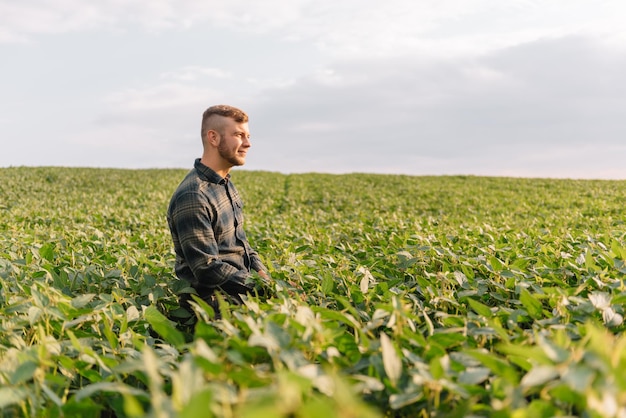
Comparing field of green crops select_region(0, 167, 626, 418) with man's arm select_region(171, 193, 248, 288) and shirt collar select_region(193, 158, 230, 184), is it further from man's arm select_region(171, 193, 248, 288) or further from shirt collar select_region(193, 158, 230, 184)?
shirt collar select_region(193, 158, 230, 184)

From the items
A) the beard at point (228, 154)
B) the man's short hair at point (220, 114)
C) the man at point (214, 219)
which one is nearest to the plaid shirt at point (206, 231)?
the man at point (214, 219)

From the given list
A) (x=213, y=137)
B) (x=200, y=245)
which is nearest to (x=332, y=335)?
(x=200, y=245)

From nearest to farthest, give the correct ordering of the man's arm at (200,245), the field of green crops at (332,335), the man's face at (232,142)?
the field of green crops at (332,335) → the man's arm at (200,245) → the man's face at (232,142)

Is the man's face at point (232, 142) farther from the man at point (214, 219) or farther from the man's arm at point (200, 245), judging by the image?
the man's arm at point (200, 245)

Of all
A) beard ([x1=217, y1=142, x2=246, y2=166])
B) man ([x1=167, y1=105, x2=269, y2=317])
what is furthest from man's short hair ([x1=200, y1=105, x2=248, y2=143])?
beard ([x1=217, y1=142, x2=246, y2=166])

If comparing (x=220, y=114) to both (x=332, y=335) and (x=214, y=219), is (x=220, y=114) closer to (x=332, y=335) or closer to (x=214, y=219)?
(x=214, y=219)

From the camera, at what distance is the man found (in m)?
4.29

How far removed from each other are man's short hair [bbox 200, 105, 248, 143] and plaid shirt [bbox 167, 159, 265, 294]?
0.36m

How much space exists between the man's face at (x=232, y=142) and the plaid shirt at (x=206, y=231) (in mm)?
214

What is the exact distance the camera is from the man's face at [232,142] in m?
4.64

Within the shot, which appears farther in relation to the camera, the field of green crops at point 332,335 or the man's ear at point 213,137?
the man's ear at point 213,137

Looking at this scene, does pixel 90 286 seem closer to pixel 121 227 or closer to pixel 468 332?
pixel 468 332

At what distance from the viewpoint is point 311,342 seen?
1.96 metres

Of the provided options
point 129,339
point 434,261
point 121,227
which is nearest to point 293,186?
point 121,227
